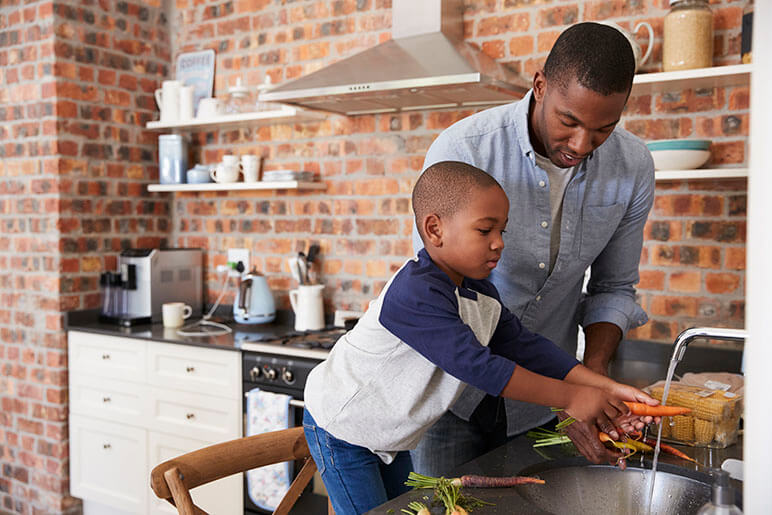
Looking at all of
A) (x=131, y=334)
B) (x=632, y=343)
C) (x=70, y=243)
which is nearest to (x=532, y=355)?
(x=632, y=343)

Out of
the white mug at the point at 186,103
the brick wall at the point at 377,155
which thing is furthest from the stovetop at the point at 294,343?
the white mug at the point at 186,103

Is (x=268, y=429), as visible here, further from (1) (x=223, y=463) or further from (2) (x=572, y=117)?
(2) (x=572, y=117)

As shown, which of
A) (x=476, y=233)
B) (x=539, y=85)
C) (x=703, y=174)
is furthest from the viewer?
(x=703, y=174)

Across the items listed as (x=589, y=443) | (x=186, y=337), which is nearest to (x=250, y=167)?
(x=186, y=337)

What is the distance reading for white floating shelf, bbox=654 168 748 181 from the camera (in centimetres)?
229

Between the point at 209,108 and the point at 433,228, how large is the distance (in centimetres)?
257

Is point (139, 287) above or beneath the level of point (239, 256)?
beneath

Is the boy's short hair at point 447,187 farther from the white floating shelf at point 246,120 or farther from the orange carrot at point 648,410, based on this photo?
the white floating shelf at point 246,120

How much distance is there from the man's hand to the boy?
0.14 feet

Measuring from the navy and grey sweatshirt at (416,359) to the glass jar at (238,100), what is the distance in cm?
233

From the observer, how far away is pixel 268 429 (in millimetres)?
2789

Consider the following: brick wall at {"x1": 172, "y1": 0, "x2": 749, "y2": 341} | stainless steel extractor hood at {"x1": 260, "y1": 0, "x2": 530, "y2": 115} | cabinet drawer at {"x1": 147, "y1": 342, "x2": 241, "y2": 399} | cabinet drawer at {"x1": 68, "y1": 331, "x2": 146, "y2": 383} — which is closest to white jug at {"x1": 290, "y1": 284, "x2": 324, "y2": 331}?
brick wall at {"x1": 172, "y1": 0, "x2": 749, "y2": 341}

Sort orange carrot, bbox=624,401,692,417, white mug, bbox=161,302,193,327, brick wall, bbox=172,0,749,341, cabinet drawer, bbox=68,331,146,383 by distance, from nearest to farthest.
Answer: orange carrot, bbox=624,401,692,417
brick wall, bbox=172,0,749,341
cabinet drawer, bbox=68,331,146,383
white mug, bbox=161,302,193,327

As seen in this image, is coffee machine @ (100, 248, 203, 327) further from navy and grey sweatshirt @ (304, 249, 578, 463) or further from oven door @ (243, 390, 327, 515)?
navy and grey sweatshirt @ (304, 249, 578, 463)
